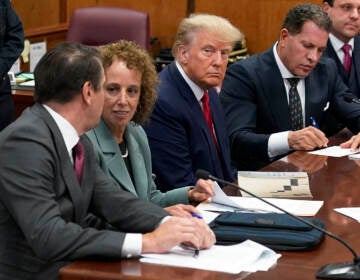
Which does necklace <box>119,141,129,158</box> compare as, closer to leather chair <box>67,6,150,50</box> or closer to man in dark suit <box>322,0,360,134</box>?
man in dark suit <box>322,0,360,134</box>

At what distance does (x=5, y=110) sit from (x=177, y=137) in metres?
1.81

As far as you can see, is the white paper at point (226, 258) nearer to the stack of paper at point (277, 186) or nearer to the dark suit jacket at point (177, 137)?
the stack of paper at point (277, 186)

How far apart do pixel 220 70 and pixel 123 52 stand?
0.74 meters

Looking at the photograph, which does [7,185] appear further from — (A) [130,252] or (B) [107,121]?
(B) [107,121]

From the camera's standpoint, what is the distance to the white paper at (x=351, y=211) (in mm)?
3010

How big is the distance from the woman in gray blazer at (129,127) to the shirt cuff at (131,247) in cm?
68

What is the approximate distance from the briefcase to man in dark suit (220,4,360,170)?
4.96 ft

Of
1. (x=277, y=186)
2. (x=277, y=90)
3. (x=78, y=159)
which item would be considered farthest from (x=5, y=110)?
(x=78, y=159)

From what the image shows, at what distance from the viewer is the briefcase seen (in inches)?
102

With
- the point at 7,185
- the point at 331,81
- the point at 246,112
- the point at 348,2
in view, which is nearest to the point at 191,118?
the point at 246,112

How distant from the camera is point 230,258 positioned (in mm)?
2482

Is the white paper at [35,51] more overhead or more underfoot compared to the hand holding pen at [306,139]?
more underfoot

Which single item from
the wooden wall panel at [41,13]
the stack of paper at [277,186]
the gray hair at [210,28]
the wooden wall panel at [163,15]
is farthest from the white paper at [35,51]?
the stack of paper at [277,186]

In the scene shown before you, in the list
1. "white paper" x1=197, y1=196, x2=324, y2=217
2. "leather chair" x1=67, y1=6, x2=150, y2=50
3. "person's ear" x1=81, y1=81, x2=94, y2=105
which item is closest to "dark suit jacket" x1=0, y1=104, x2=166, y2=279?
"person's ear" x1=81, y1=81, x2=94, y2=105
